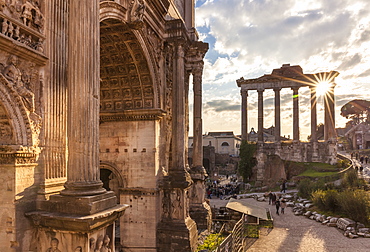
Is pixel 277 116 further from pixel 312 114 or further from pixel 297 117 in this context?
pixel 312 114

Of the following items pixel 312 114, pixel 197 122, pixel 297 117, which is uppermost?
pixel 312 114

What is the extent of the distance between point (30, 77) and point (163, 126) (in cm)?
702

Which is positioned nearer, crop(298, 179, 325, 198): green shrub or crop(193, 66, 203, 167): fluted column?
crop(193, 66, 203, 167): fluted column

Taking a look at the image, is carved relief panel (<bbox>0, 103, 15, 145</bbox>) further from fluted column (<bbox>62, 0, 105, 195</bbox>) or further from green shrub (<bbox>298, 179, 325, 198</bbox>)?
green shrub (<bbox>298, 179, 325, 198</bbox>)

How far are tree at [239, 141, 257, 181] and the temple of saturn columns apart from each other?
2.83 feet

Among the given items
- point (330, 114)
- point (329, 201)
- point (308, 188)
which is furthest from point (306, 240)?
point (330, 114)

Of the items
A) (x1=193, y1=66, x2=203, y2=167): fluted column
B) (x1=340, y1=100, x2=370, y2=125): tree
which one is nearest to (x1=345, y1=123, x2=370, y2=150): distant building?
(x1=340, y1=100, x2=370, y2=125): tree

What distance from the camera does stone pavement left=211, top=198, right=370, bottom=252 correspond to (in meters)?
11.7

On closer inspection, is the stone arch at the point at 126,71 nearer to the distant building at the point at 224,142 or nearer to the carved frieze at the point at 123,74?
the carved frieze at the point at 123,74

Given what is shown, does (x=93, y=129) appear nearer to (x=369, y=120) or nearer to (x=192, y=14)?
(x=192, y=14)

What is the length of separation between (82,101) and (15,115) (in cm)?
107

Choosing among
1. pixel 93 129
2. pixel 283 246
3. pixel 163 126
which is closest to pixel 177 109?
pixel 163 126

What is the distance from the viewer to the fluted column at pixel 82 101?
15.6 ft

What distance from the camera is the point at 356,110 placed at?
62.4 metres
